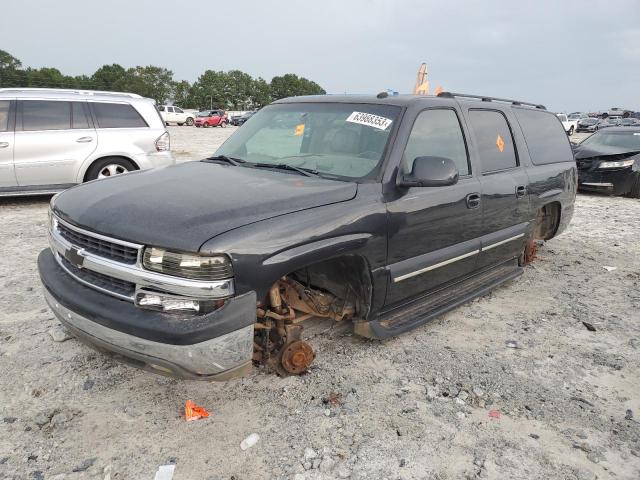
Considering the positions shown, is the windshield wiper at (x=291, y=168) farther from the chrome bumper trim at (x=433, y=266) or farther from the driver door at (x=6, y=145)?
the driver door at (x=6, y=145)

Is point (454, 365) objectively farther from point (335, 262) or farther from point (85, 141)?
point (85, 141)

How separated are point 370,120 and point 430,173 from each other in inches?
25.5

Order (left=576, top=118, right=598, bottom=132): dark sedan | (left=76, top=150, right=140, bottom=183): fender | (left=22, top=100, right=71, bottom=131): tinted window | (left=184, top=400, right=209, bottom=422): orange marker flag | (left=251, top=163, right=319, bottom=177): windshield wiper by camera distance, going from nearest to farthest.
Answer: (left=184, top=400, right=209, bottom=422): orange marker flag < (left=251, top=163, right=319, bottom=177): windshield wiper < (left=22, top=100, right=71, bottom=131): tinted window < (left=76, top=150, right=140, bottom=183): fender < (left=576, top=118, right=598, bottom=132): dark sedan

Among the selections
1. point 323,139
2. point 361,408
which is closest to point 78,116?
point 323,139

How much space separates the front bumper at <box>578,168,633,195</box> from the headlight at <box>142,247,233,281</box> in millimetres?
10686

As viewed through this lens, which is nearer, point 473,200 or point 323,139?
point 323,139

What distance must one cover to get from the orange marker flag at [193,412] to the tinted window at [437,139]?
1972mm

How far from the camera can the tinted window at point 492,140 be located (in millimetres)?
4164

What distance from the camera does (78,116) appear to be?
8.12m

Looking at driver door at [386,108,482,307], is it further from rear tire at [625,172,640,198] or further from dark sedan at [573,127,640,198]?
rear tire at [625,172,640,198]

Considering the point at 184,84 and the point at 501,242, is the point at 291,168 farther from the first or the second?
the point at 184,84

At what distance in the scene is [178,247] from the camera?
92.1 inches

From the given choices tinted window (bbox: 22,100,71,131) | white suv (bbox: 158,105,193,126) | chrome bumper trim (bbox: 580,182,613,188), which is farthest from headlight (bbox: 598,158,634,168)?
white suv (bbox: 158,105,193,126)

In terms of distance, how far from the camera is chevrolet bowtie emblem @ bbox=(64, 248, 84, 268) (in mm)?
2727
